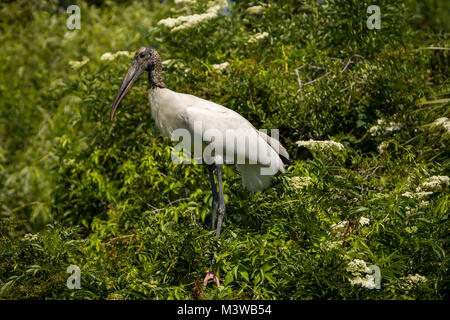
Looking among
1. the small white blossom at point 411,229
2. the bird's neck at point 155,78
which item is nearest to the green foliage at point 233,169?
the small white blossom at point 411,229

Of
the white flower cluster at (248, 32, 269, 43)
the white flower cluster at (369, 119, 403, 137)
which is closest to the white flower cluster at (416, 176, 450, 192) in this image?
the white flower cluster at (369, 119, 403, 137)

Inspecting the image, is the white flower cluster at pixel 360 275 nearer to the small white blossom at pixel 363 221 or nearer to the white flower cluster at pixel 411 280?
the white flower cluster at pixel 411 280

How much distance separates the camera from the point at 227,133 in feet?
12.7

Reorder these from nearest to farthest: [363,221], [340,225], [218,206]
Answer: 1. [363,221]
2. [340,225]
3. [218,206]

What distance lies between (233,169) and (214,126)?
81cm

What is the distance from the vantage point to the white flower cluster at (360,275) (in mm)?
2531

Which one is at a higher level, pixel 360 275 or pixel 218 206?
pixel 218 206

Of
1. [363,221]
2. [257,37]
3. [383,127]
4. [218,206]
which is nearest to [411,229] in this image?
[363,221]

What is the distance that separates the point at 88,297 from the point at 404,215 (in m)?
1.86

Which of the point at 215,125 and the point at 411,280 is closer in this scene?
the point at 411,280

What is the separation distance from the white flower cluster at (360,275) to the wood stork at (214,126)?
51.8 inches

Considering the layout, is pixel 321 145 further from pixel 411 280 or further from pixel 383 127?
pixel 383 127

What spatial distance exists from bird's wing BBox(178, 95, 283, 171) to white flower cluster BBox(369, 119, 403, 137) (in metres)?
1.05

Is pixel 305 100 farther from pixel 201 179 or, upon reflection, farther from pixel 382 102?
pixel 201 179
